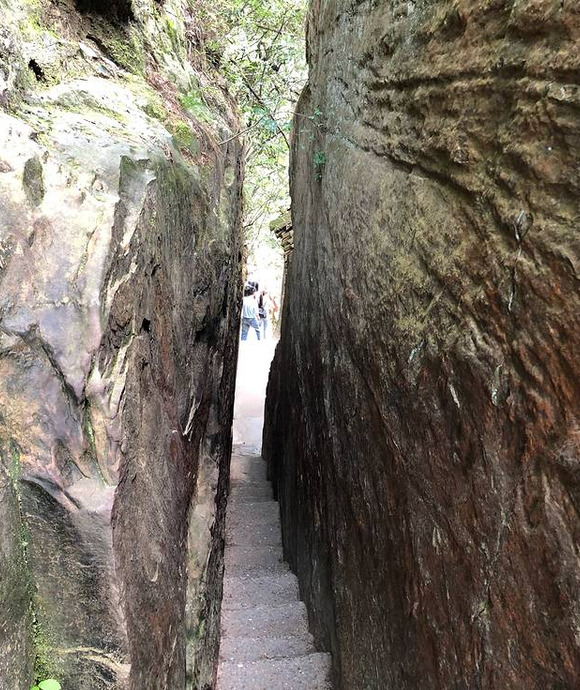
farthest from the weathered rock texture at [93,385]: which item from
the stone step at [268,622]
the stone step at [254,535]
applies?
the stone step at [254,535]

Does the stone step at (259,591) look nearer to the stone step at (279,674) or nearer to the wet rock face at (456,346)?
the stone step at (279,674)

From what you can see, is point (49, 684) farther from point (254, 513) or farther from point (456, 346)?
point (254, 513)

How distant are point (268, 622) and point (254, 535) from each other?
2.06 metres

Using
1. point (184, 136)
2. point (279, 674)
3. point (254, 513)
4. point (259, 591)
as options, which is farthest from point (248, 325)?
point (279, 674)

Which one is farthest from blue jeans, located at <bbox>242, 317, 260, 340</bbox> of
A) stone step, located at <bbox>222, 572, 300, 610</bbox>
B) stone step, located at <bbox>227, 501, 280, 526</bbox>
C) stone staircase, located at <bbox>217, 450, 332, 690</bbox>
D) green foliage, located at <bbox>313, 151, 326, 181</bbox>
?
green foliage, located at <bbox>313, 151, 326, 181</bbox>

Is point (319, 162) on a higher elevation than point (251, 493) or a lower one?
higher

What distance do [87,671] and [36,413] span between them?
3.71 feet

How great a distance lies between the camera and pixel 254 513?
7.08m

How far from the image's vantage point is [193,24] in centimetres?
685

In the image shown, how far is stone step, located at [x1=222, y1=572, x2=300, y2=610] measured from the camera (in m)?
4.86

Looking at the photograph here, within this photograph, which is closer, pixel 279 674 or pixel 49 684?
pixel 49 684

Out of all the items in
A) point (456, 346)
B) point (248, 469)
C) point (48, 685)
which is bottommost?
point (248, 469)

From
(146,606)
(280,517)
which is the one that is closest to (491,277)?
(146,606)

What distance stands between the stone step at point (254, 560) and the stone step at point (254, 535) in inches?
4.3
